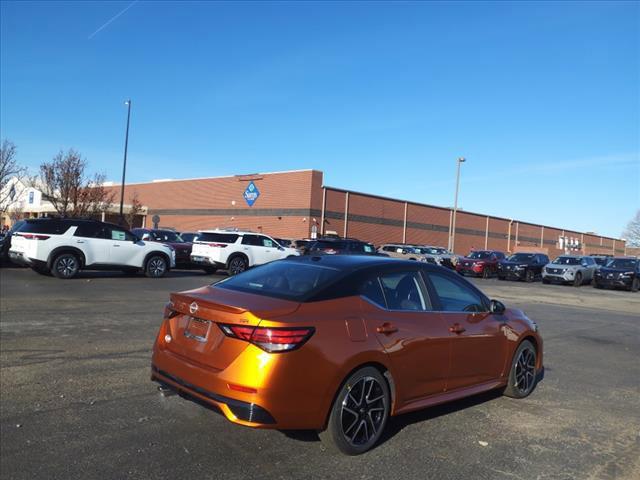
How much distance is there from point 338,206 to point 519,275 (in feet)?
60.0

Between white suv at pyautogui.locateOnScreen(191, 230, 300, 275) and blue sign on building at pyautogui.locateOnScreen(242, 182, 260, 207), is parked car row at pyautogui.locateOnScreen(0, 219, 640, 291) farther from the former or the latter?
blue sign on building at pyautogui.locateOnScreen(242, 182, 260, 207)

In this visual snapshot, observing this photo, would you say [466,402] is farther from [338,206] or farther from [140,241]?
[338,206]

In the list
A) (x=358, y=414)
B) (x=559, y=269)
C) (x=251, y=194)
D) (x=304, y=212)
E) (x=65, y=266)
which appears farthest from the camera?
(x=251, y=194)

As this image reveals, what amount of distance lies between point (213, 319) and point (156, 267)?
1491 cm

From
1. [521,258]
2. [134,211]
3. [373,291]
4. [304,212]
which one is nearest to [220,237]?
[373,291]

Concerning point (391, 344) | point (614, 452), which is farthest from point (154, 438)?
point (614, 452)

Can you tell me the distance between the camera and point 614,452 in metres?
4.52

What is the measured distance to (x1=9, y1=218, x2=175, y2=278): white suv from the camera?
51.1ft

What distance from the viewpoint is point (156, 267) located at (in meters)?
18.2

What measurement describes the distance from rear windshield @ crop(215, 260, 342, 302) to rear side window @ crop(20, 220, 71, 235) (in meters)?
12.7

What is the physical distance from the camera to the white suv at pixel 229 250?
20469mm

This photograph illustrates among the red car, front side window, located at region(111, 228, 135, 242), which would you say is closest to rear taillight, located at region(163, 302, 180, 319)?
front side window, located at region(111, 228, 135, 242)

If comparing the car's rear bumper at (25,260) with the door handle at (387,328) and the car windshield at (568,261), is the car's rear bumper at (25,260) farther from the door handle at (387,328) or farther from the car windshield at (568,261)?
the car windshield at (568,261)

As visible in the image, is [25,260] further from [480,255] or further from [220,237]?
[480,255]
